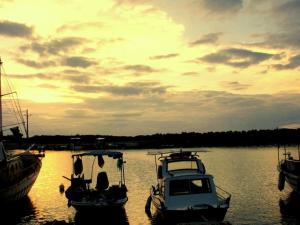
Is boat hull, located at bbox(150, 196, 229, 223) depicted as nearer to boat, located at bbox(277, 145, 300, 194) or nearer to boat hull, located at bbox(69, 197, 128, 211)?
boat hull, located at bbox(69, 197, 128, 211)

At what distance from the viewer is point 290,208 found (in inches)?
1506

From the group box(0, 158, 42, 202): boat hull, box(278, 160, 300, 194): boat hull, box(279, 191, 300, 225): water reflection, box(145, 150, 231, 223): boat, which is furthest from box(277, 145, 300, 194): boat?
box(0, 158, 42, 202): boat hull

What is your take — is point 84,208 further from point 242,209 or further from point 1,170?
point 242,209

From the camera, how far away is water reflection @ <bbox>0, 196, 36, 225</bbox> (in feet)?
120

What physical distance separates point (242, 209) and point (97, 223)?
13.1 meters

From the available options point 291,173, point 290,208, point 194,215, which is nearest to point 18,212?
point 194,215

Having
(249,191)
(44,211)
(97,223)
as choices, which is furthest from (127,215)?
(249,191)

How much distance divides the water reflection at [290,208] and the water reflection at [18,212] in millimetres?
20590

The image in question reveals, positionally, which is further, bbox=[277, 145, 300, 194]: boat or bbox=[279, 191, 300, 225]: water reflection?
bbox=[277, 145, 300, 194]: boat

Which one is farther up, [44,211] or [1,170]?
[1,170]

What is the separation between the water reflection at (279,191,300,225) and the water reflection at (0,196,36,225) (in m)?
20.6

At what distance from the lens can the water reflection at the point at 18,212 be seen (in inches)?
1441

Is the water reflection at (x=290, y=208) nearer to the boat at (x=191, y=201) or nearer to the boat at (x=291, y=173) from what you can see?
the boat at (x=291, y=173)

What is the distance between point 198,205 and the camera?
27.3 metres
